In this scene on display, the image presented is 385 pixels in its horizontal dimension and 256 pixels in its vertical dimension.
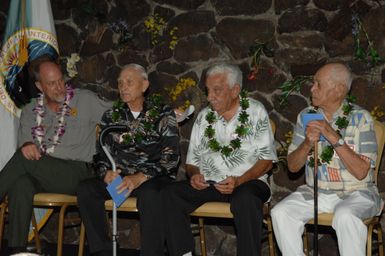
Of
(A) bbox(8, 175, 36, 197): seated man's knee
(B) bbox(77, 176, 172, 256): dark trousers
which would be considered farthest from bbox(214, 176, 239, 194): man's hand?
(A) bbox(8, 175, 36, 197): seated man's knee

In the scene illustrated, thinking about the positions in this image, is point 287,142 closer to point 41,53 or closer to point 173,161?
point 173,161

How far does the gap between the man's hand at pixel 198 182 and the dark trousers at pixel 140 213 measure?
0.21 m

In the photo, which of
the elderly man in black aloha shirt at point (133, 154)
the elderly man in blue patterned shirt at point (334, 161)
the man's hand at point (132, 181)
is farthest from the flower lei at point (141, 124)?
the elderly man in blue patterned shirt at point (334, 161)

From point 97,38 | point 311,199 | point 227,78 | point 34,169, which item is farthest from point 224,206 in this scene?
point 97,38

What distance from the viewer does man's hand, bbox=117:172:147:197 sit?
4395 millimetres

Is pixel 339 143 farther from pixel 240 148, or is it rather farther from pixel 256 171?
pixel 240 148

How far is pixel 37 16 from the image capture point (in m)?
5.44

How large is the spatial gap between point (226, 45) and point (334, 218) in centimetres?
179

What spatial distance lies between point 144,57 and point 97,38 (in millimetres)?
482

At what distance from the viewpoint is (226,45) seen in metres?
5.07

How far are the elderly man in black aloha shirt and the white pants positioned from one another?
84 cm

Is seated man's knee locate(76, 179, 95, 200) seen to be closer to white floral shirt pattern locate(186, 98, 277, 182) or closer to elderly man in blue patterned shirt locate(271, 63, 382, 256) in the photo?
white floral shirt pattern locate(186, 98, 277, 182)

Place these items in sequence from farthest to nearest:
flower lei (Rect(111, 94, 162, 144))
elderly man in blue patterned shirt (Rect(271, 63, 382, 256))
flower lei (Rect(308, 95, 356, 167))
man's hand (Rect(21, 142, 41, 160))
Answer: man's hand (Rect(21, 142, 41, 160)) < flower lei (Rect(111, 94, 162, 144)) < flower lei (Rect(308, 95, 356, 167)) < elderly man in blue patterned shirt (Rect(271, 63, 382, 256))

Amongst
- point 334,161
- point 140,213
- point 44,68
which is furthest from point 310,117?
point 44,68
